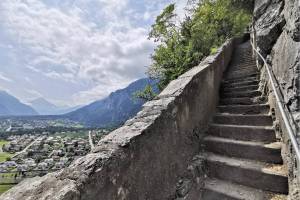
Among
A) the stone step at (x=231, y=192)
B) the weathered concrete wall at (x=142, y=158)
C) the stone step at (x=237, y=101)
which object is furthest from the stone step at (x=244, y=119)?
the stone step at (x=231, y=192)

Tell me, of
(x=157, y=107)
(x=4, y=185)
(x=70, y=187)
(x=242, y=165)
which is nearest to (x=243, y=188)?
(x=242, y=165)

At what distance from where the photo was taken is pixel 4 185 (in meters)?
43.7

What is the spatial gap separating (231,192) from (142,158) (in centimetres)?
150

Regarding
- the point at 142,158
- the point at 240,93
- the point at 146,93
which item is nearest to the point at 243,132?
the point at 240,93

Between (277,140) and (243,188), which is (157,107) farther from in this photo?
(277,140)

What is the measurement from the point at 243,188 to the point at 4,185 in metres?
51.7

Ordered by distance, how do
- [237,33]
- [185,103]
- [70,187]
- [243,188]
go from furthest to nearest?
[237,33]
[185,103]
[243,188]
[70,187]

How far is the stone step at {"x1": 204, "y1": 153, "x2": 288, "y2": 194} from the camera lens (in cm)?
318

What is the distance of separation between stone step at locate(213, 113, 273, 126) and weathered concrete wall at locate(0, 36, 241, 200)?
1.98ft

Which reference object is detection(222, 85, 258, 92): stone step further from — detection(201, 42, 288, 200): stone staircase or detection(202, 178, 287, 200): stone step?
detection(202, 178, 287, 200): stone step

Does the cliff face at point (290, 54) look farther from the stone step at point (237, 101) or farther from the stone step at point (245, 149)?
the stone step at point (237, 101)

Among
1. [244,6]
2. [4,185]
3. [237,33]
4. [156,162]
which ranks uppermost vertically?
[237,33]

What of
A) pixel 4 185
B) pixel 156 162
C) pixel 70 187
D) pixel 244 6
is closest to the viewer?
pixel 70 187

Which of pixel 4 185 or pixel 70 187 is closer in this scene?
pixel 70 187
